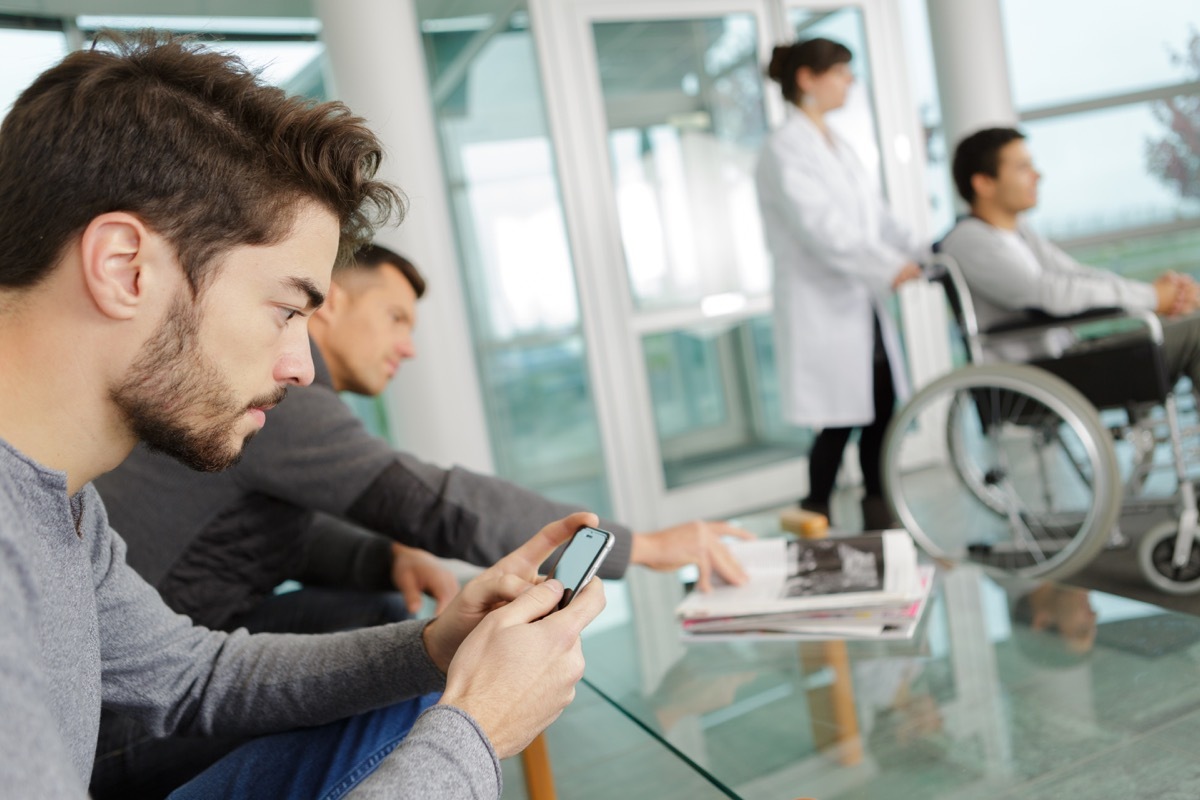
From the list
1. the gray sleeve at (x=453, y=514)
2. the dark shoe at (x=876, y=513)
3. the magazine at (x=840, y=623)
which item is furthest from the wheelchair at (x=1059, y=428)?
the gray sleeve at (x=453, y=514)

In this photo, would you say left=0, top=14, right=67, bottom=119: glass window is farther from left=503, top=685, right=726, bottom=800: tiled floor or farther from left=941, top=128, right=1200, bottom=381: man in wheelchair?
left=941, top=128, right=1200, bottom=381: man in wheelchair

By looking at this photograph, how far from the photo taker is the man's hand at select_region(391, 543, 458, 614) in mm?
1450

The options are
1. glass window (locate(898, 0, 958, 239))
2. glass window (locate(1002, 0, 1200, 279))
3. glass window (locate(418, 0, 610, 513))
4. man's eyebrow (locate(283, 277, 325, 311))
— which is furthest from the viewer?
glass window (locate(1002, 0, 1200, 279))

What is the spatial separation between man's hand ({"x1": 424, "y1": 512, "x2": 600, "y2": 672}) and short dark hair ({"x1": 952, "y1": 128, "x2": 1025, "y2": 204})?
2164mm

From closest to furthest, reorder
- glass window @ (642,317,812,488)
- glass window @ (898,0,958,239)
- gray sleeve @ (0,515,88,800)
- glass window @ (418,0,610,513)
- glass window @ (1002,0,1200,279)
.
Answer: gray sleeve @ (0,515,88,800) → glass window @ (418,0,610,513) → glass window @ (642,317,812,488) → glass window @ (898,0,958,239) → glass window @ (1002,0,1200,279)

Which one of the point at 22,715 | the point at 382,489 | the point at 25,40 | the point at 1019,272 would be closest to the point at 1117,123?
the point at 1019,272

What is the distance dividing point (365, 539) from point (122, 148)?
1.02 metres

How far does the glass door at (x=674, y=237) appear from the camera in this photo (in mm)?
3338

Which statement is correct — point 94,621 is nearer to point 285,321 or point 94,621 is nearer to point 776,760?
point 285,321

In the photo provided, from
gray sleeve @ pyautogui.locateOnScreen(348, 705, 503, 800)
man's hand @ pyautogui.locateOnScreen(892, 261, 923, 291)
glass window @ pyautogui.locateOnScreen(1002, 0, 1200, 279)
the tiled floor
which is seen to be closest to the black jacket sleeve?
the tiled floor

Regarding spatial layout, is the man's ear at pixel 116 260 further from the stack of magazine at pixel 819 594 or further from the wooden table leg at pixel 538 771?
the stack of magazine at pixel 819 594

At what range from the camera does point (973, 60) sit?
4.29 metres

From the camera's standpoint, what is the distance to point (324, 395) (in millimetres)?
1273

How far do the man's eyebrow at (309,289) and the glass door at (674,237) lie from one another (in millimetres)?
2582
